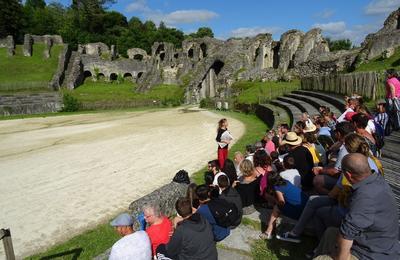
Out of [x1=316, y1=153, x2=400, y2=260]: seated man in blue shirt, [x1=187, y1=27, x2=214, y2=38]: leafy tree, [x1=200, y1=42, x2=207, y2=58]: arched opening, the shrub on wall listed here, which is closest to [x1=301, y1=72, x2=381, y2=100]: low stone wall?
[x1=316, y1=153, x2=400, y2=260]: seated man in blue shirt

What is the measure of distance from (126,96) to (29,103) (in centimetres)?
971

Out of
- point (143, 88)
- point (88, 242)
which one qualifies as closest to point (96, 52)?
point (143, 88)

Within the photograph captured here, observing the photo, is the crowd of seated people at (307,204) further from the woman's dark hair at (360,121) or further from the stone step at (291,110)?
the stone step at (291,110)

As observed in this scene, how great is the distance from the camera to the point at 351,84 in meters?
15.9

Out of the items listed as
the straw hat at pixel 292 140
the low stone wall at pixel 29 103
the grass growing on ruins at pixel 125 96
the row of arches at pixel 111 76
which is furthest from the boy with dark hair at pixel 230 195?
the row of arches at pixel 111 76

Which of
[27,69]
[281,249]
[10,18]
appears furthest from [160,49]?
[281,249]

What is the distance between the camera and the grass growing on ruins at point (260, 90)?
25.3m

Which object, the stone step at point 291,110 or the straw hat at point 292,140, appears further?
the stone step at point 291,110

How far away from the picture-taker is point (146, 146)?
14992mm

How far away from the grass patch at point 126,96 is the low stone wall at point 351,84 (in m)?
17.1

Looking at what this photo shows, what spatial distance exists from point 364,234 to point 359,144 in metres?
1.36

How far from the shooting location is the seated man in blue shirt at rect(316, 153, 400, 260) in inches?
128

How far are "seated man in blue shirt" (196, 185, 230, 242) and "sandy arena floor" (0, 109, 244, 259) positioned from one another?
3.31m

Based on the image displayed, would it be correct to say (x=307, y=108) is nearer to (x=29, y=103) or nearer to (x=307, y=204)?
(x=307, y=204)
